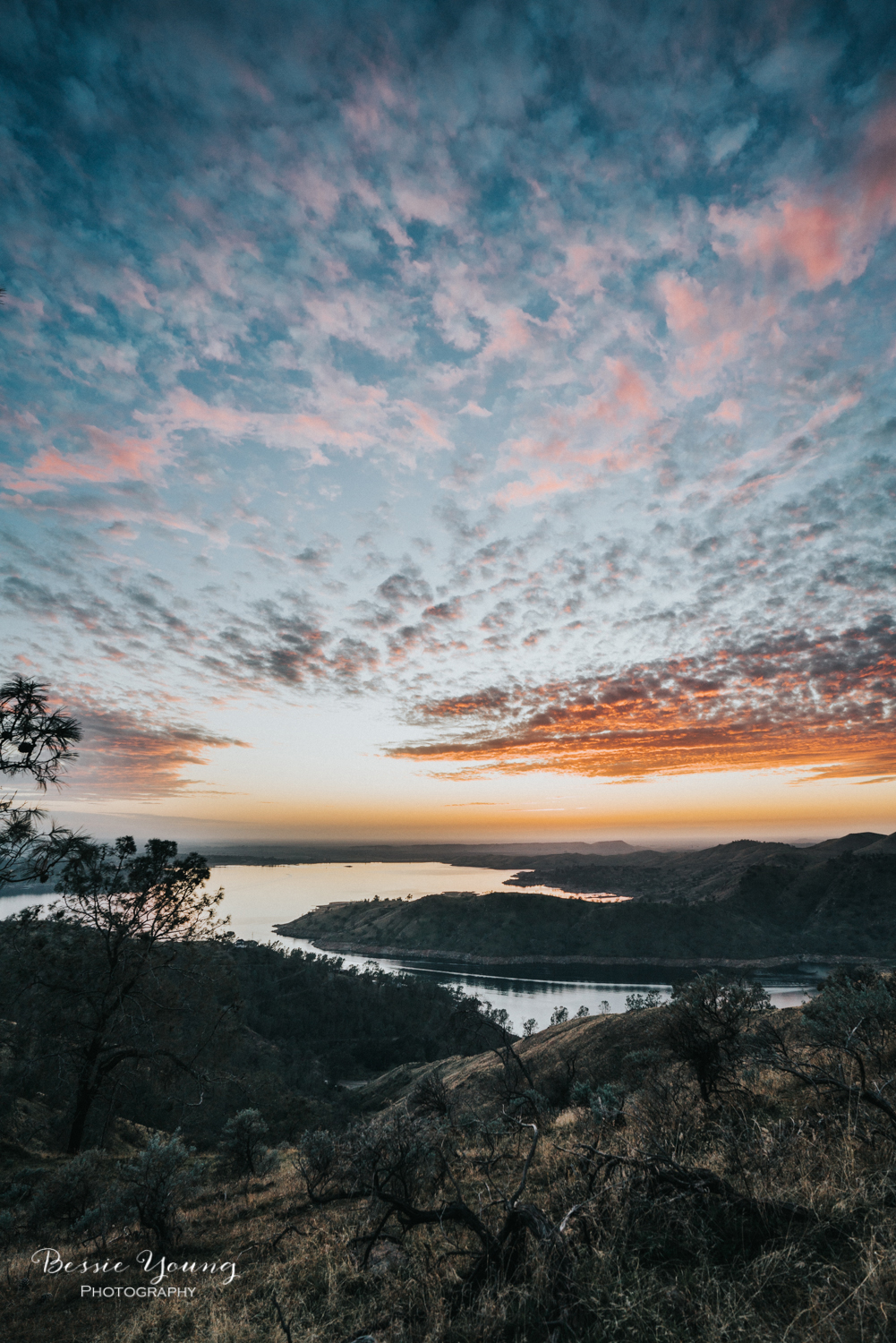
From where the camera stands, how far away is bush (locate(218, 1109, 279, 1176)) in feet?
59.5

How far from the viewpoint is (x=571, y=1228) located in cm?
525

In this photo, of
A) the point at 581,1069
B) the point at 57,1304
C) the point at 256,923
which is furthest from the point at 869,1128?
the point at 256,923

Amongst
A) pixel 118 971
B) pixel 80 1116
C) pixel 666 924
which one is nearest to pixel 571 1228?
pixel 80 1116

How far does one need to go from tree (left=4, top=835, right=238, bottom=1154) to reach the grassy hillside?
508ft

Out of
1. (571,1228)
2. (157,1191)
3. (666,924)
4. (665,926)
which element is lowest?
(665,926)

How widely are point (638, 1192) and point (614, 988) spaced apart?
150413mm

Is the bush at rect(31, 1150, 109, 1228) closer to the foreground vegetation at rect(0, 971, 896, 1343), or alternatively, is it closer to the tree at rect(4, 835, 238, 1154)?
the foreground vegetation at rect(0, 971, 896, 1343)

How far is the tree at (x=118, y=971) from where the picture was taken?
23.2 m

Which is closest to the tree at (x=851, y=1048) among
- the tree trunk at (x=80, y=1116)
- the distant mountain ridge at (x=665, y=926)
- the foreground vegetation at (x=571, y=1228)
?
the foreground vegetation at (x=571, y=1228)

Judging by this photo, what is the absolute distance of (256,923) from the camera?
19962cm

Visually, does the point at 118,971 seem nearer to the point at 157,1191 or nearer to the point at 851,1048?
the point at 157,1191

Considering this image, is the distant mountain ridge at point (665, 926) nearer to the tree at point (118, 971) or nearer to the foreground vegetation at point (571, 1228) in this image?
the tree at point (118, 971)

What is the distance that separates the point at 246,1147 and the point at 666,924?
581 feet

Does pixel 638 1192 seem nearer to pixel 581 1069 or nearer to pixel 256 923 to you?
pixel 581 1069
